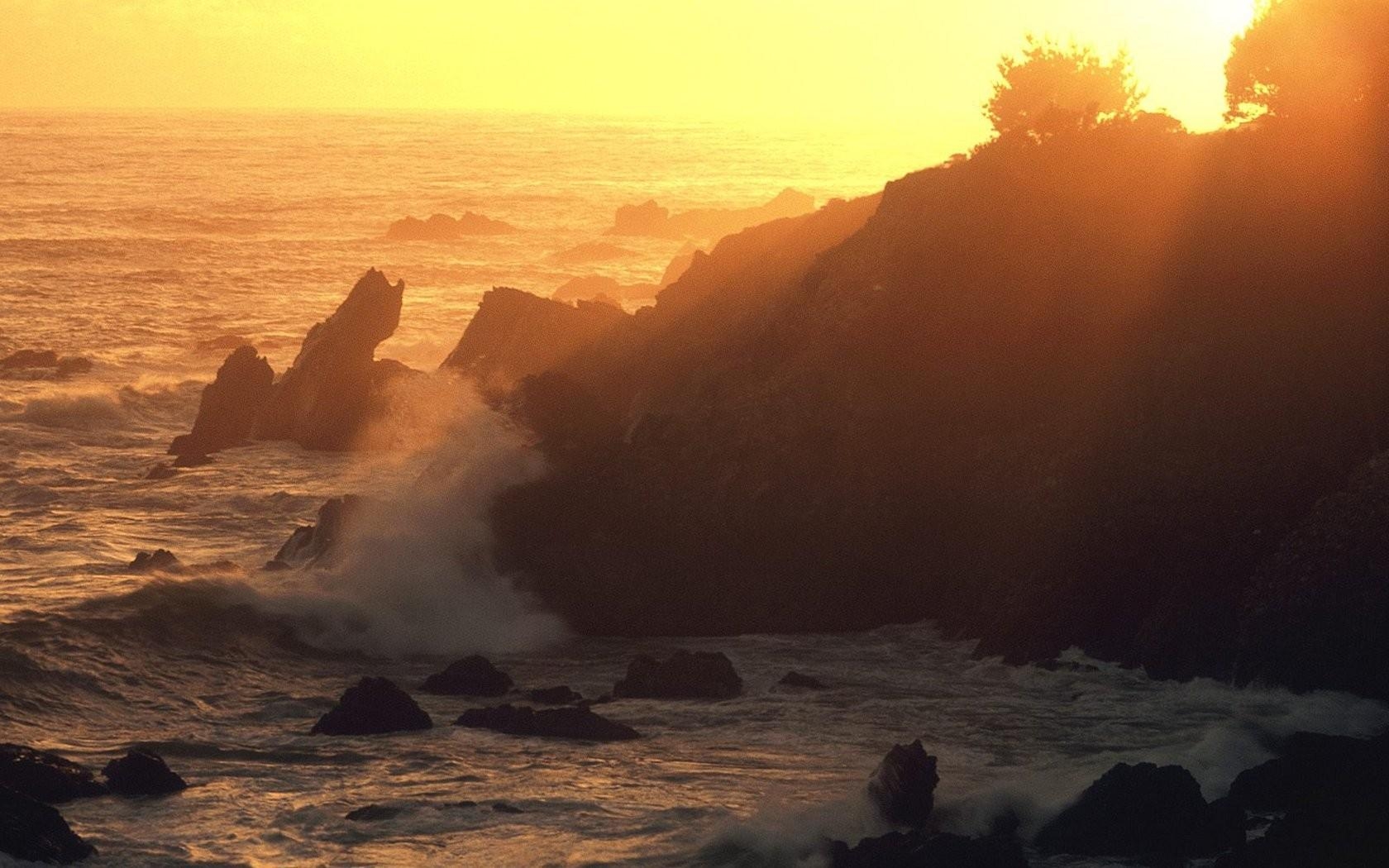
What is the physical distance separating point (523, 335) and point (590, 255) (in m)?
63.9

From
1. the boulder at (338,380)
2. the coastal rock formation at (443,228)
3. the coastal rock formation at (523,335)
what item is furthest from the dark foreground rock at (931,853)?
the coastal rock formation at (443,228)

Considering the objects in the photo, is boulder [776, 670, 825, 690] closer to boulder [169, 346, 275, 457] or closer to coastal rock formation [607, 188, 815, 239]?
boulder [169, 346, 275, 457]

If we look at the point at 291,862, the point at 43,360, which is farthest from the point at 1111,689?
the point at 43,360

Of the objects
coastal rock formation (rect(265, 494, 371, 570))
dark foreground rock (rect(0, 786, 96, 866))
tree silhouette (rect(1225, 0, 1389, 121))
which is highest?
tree silhouette (rect(1225, 0, 1389, 121))

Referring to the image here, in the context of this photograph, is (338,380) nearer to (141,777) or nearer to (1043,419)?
(1043,419)

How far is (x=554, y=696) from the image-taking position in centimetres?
2878

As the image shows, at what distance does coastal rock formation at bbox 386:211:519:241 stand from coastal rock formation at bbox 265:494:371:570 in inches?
3514

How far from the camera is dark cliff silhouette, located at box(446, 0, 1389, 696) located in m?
31.2

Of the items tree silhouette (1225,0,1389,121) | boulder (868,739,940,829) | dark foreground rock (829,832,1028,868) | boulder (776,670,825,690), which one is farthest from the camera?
tree silhouette (1225,0,1389,121)

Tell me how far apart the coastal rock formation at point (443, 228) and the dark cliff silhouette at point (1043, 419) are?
88705 millimetres

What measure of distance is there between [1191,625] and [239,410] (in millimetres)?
32870

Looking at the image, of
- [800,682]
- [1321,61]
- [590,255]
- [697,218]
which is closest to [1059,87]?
[1321,61]

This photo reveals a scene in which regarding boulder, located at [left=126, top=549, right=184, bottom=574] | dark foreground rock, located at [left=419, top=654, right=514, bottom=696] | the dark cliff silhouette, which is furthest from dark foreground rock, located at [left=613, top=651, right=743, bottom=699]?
boulder, located at [left=126, top=549, right=184, bottom=574]

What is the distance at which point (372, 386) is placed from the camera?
52781 mm
